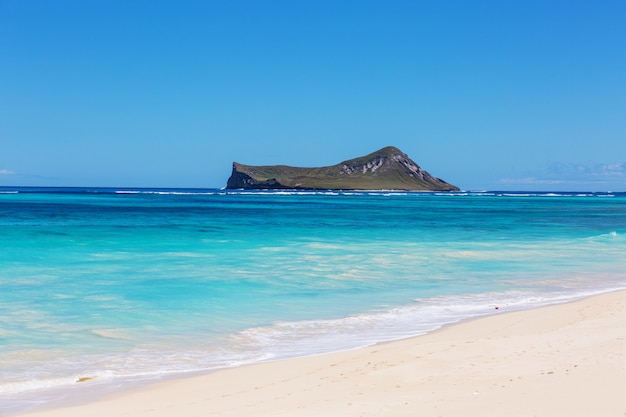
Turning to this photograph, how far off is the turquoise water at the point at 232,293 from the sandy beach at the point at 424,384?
947 mm

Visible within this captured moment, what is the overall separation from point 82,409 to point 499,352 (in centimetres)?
497

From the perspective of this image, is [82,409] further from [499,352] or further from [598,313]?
[598,313]

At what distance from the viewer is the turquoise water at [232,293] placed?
8656mm

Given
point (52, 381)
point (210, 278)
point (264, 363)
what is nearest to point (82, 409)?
point (52, 381)

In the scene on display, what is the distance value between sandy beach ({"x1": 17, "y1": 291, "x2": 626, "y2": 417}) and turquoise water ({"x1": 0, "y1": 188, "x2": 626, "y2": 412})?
0.95m

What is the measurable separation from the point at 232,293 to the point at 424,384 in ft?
27.5

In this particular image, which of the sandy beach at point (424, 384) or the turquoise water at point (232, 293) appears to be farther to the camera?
the turquoise water at point (232, 293)

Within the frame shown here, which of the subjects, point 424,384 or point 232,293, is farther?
point 232,293

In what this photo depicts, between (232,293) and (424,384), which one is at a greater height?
(424,384)

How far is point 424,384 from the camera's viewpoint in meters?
6.49

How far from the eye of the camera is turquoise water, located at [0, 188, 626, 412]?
8.66 meters

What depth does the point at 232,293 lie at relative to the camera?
46.9 ft

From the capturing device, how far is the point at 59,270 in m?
17.5

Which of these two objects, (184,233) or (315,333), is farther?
(184,233)
